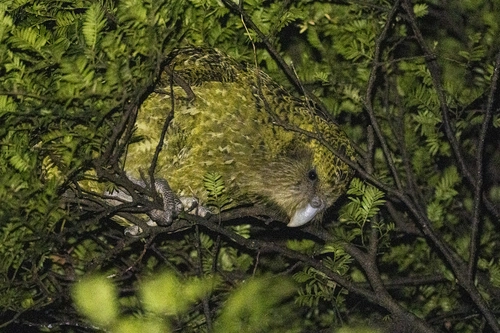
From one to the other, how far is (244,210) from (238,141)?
0.30 metres

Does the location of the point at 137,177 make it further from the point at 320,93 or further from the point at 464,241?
the point at 464,241

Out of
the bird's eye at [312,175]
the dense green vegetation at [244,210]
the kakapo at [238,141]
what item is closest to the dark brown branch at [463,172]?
the dense green vegetation at [244,210]

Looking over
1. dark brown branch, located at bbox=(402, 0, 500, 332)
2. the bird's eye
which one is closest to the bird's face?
the bird's eye

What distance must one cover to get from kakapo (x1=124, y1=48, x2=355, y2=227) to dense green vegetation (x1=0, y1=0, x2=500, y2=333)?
0.35ft

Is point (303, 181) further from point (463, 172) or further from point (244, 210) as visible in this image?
point (463, 172)

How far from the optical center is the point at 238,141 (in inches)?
144

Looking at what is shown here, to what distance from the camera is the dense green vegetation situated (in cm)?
267

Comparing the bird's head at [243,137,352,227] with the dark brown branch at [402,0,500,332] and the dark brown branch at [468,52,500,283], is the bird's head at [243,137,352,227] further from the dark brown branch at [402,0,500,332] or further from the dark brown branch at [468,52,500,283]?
the dark brown branch at [468,52,500,283]

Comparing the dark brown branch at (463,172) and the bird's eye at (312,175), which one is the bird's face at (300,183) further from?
the dark brown branch at (463,172)

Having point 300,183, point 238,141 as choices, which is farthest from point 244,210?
point 300,183

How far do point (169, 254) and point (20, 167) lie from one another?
1.49 m

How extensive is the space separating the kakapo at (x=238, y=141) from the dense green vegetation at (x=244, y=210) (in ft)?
0.35

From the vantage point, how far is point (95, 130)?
2.77 m

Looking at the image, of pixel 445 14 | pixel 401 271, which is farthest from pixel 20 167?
pixel 445 14
